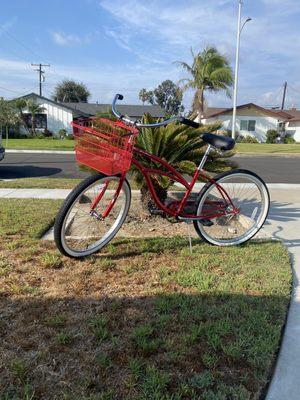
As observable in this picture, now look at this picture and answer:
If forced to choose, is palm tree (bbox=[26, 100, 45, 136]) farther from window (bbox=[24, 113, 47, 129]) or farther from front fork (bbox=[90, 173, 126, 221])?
front fork (bbox=[90, 173, 126, 221])

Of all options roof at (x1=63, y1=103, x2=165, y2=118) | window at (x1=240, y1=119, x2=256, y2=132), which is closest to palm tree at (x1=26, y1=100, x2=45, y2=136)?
roof at (x1=63, y1=103, x2=165, y2=118)

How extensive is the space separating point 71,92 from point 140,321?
228 ft

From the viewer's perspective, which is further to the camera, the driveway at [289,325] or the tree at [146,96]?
the tree at [146,96]

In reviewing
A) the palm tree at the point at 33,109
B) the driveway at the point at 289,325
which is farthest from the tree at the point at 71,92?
the driveway at the point at 289,325

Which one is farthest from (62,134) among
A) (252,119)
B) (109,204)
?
(109,204)

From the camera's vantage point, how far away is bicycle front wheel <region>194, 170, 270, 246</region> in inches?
170

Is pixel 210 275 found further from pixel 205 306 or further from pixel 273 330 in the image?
pixel 273 330

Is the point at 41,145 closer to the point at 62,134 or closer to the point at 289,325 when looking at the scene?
the point at 62,134

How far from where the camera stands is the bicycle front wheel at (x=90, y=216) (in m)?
3.55

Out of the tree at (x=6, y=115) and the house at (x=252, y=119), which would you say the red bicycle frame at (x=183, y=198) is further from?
the house at (x=252, y=119)

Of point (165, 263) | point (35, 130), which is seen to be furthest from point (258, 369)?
point (35, 130)

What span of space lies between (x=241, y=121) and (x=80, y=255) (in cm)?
4389

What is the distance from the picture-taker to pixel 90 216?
4.00 meters

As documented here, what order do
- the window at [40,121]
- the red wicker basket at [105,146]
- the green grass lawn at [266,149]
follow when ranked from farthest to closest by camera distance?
the window at [40,121] → the green grass lawn at [266,149] → the red wicker basket at [105,146]
